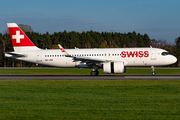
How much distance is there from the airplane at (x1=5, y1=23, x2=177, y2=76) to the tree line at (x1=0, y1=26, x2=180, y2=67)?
205ft

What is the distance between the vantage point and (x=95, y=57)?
34.5m

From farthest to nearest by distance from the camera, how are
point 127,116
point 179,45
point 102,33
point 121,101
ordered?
point 102,33
point 179,45
point 121,101
point 127,116

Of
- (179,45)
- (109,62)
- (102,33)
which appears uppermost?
(102,33)

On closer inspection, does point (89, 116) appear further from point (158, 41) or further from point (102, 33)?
point (102, 33)

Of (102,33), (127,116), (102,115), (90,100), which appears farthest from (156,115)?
(102,33)

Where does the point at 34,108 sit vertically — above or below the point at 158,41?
below

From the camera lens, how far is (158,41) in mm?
139375

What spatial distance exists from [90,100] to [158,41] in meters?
132

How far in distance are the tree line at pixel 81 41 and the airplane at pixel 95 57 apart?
6261cm

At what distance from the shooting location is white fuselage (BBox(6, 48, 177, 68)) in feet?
110

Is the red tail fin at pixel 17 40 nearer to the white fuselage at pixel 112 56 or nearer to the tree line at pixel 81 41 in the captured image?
the white fuselage at pixel 112 56

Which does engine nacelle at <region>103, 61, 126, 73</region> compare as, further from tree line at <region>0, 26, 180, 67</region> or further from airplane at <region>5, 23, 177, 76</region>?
tree line at <region>0, 26, 180, 67</region>

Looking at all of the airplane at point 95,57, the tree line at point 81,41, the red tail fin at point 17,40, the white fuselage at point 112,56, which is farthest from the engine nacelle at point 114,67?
the tree line at point 81,41

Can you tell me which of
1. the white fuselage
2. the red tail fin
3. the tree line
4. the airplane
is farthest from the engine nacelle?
the tree line
